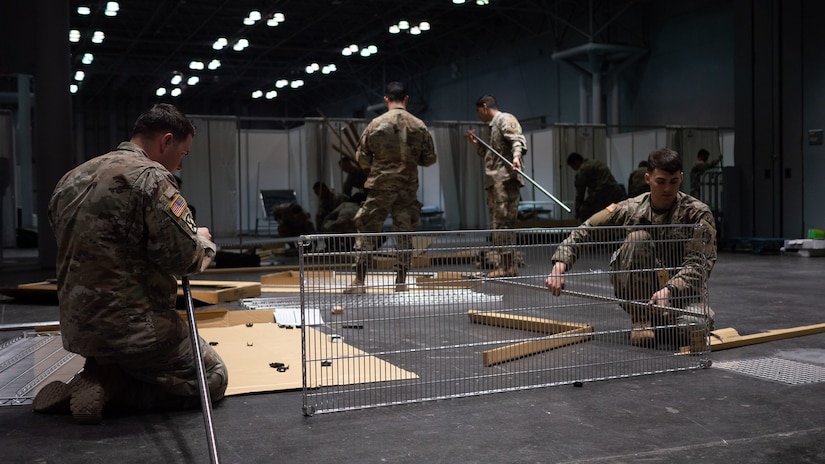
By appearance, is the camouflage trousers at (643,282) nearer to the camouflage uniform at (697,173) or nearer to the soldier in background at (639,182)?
the soldier in background at (639,182)

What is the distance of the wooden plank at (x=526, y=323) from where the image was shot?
3834 mm

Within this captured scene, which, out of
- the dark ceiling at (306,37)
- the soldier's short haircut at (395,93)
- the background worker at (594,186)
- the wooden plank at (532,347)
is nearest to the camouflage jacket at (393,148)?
the soldier's short haircut at (395,93)

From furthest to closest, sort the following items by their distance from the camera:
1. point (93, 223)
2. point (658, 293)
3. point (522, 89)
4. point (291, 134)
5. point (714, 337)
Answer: point (522, 89), point (291, 134), point (714, 337), point (658, 293), point (93, 223)

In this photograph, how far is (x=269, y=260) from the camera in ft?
36.8

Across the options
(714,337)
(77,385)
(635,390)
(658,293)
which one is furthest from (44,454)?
(714,337)

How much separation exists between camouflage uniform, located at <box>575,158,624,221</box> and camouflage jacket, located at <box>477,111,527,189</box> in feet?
13.7

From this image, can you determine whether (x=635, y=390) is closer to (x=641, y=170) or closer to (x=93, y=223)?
(x=93, y=223)

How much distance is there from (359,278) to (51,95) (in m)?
7.98

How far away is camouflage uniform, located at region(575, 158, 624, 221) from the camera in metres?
12.0

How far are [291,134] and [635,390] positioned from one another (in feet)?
48.8

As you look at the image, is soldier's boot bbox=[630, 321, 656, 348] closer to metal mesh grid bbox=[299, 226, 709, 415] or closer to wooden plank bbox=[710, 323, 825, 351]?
metal mesh grid bbox=[299, 226, 709, 415]

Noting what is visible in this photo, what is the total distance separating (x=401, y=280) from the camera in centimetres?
319

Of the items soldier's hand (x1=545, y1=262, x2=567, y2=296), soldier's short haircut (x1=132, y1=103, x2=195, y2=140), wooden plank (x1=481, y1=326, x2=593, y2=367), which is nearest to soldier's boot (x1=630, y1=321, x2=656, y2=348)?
wooden plank (x1=481, y1=326, x2=593, y2=367)

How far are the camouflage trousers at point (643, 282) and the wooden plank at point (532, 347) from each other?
0.26 meters
